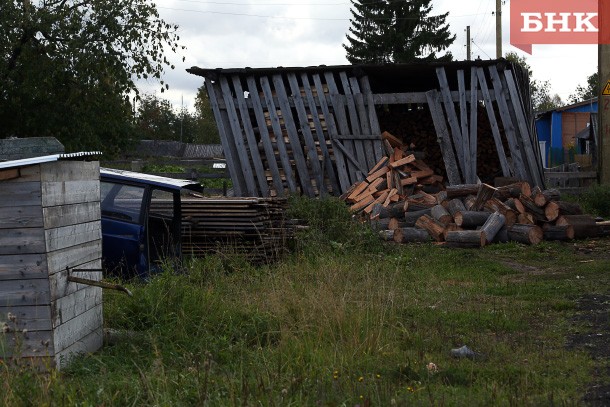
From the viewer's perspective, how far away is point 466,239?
15906 mm

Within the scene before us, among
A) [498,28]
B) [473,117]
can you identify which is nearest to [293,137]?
[473,117]

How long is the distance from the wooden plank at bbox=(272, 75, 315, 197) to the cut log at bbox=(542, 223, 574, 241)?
5.69 metres

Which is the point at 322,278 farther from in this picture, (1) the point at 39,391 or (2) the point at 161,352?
(1) the point at 39,391

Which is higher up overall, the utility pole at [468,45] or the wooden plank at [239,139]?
the utility pole at [468,45]

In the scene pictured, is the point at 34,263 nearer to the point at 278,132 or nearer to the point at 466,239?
the point at 466,239

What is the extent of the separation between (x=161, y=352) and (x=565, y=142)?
47.6 metres

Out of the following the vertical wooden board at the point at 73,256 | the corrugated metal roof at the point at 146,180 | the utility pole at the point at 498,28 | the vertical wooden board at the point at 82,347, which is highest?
the utility pole at the point at 498,28

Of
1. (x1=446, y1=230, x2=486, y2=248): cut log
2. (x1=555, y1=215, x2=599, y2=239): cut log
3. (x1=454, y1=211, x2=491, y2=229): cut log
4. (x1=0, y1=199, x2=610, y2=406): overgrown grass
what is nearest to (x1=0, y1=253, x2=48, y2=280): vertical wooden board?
(x1=0, y1=199, x2=610, y2=406): overgrown grass

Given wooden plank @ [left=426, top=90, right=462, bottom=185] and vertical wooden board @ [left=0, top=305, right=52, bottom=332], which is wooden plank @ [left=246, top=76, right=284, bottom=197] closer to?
wooden plank @ [left=426, top=90, right=462, bottom=185]

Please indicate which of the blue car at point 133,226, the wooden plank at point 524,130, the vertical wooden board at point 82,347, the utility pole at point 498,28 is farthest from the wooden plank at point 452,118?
the utility pole at point 498,28

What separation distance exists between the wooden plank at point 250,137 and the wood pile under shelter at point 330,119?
23 millimetres

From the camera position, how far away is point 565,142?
5175 centimetres

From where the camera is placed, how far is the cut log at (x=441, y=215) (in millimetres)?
16656

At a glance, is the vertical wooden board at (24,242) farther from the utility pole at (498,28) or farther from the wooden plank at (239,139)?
the utility pole at (498,28)
